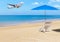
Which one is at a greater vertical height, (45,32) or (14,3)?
(14,3)

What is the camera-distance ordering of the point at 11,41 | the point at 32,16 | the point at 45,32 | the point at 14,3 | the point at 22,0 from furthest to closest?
the point at 32,16 → the point at 22,0 → the point at 14,3 → the point at 45,32 → the point at 11,41

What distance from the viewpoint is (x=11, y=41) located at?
3266 mm

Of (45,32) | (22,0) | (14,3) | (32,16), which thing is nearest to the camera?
(45,32)

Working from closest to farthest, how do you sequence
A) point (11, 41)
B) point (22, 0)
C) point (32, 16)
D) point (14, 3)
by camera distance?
point (11, 41)
point (14, 3)
point (22, 0)
point (32, 16)

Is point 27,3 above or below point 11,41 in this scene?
above

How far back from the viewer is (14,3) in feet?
29.8

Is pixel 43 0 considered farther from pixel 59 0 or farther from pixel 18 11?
pixel 18 11

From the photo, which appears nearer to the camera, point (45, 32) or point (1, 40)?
point (1, 40)

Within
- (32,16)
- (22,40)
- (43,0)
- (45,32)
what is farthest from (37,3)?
(22,40)

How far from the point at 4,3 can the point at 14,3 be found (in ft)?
2.24

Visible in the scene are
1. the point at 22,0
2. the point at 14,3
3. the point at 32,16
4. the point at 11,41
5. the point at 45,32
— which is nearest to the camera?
the point at 11,41

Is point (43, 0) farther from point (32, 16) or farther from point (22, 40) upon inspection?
point (22, 40)

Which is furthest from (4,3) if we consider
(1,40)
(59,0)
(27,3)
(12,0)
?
(1,40)

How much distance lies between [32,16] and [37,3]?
128 centimetres
